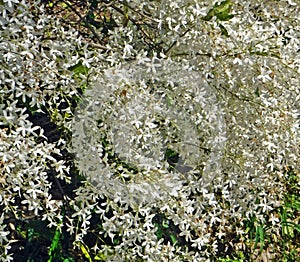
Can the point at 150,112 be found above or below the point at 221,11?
below

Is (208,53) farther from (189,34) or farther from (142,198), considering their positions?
(142,198)

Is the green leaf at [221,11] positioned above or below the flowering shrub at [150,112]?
above

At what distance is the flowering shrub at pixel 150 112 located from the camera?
6.42 ft

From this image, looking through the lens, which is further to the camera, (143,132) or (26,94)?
(143,132)

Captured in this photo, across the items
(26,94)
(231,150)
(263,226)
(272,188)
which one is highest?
(26,94)

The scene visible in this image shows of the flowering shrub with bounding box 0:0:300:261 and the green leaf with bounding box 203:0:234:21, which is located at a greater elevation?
the green leaf with bounding box 203:0:234:21

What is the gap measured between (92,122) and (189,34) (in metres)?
0.52

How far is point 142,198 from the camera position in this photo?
6.99 ft

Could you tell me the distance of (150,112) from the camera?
2143 millimetres

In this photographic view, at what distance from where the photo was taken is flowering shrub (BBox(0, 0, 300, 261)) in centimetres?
196

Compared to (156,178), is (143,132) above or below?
above

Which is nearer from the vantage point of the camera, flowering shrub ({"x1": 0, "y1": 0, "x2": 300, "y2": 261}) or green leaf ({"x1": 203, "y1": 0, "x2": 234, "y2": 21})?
flowering shrub ({"x1": 0, "y1": 0, "x2": 300, "y2": 261})

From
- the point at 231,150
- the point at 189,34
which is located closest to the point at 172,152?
the point at 231,150

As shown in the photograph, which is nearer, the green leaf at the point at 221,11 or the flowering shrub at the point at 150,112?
the flowering shrub at the point at 150,112
